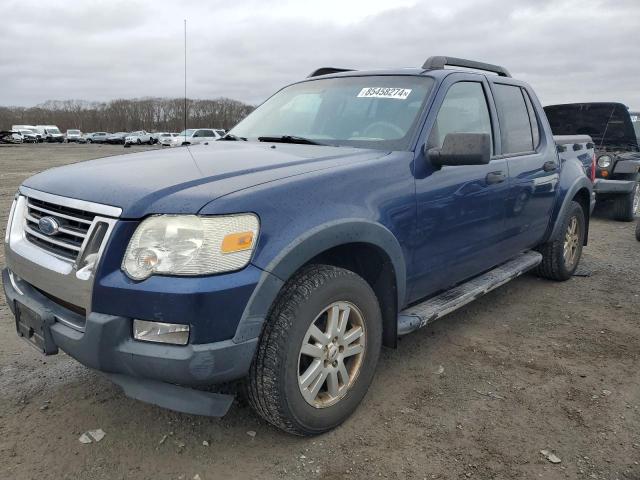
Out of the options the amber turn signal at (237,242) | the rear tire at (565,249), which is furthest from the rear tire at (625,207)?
the amber turn signal at (237,242)

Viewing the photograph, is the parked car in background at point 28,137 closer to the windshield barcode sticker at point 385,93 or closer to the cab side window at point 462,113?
the windshield barcode sticker at point 385,93

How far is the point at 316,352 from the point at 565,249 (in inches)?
142

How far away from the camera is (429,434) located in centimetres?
265

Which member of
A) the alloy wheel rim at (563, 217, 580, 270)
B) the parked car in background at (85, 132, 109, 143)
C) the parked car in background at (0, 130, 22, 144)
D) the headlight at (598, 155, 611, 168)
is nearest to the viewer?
the alloy wheel rim at (563, 217, 580, 270)

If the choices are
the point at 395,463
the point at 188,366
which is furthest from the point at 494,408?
the point at 188,366

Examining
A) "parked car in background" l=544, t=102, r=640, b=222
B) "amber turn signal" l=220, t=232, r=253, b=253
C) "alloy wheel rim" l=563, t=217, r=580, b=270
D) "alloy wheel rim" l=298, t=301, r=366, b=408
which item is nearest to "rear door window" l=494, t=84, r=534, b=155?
"alloy wheel rim" l=563, t=217, r=580, b=270

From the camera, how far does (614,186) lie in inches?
338

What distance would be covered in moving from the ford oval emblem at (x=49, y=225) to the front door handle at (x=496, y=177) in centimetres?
256

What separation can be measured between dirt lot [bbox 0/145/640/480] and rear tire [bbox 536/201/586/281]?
47.8 inches

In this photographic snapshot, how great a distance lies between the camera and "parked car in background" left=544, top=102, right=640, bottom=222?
28.2ft

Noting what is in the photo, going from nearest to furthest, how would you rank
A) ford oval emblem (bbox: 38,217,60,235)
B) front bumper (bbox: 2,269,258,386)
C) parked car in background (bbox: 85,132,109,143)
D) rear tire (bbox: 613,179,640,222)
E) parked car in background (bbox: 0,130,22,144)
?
front bumper (bbox: 2,269,258,386) < ford oval emblem (bbox: 38,217,60,235) < rear tire (bbox: 613,179,640,222) < parked car in background (bbox: 0,130,22,144) < parked car in background (bbox: 85,132,109,143)

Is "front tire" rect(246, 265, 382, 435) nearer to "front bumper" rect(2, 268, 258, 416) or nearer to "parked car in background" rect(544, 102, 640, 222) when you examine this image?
Result: "front bumper" rect(2, 268, 258, 416)

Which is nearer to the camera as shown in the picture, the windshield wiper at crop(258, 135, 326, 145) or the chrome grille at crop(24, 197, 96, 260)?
the chrome grille at crop(24, 197, 96, 260)

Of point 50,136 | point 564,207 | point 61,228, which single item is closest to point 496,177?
point 564,207
